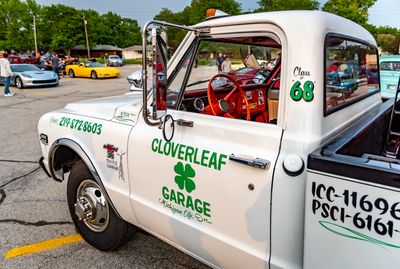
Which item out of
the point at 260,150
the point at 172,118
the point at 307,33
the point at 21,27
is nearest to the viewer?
the point at 307,33

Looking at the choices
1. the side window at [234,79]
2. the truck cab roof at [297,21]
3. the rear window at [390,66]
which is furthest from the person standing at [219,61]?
the rear window at [390,66]

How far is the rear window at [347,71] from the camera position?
1877mm

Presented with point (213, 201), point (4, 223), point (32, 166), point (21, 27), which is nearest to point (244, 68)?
point (213, 201)

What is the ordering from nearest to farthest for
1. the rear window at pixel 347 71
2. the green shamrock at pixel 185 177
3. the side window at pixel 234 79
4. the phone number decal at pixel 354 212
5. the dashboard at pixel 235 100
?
the phone number decal at pixel 354 212
the rear window at pixel 347 71
the green shamrock at pixel 185 177
the side window at pixel 234 79
the dashboard at pixel 235 100

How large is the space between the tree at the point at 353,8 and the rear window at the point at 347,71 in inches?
1857

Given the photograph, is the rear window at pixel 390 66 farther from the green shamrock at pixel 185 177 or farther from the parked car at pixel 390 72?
the green shamrock at pixel 185 177

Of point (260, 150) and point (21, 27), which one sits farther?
point (21, 27)

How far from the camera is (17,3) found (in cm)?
8181

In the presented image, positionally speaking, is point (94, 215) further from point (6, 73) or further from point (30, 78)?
point (30, 78)

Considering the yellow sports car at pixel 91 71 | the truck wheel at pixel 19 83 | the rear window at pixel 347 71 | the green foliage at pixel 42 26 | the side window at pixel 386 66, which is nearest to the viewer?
the rear window at pixel 347 71

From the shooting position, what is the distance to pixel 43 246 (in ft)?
10.3

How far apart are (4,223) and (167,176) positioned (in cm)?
234

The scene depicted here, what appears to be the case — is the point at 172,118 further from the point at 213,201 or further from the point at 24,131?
the point at 24,131

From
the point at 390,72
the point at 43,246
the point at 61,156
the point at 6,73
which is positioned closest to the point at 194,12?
the point at 6,73
